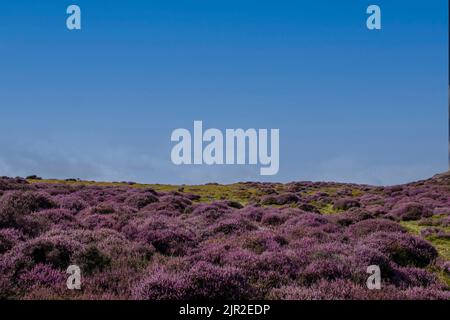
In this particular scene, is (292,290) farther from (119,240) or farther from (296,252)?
(119,240)

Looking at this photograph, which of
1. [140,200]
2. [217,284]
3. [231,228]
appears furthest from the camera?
[140,200]

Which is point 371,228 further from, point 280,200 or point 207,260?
point 280,200

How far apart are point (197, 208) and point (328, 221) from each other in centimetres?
847

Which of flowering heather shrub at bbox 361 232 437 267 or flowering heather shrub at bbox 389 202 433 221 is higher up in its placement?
flowering heather shrub at bbox 389 202 433 221

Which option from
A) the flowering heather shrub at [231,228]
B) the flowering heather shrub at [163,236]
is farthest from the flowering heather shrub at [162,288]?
the flowering heather shrub at [231,228]

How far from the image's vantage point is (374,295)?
26.8 ft

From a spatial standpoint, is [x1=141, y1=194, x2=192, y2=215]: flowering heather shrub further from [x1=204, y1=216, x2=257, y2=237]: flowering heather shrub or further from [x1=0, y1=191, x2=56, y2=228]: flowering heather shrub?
[x1=204, y1=216, x2=257, y2=237]: flowering heather shrub

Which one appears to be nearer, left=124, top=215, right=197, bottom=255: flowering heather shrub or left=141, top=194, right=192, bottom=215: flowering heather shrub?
left=124, top=215, right=197, bottom=255: flowering heather shrub

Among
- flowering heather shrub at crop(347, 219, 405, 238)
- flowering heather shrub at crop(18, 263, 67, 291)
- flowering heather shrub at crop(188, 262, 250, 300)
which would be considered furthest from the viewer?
flowering heather shrub at crop(347, 219, 405, 238)

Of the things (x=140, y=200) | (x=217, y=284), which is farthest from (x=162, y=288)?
(x=140, y=200)

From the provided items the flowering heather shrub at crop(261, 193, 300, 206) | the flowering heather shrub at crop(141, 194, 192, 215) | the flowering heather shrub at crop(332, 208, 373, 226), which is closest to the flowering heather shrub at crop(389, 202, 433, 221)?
the flowering heather shrub at crop(332, 208, 373, 226)

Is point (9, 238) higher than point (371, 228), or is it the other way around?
point (9, 238)

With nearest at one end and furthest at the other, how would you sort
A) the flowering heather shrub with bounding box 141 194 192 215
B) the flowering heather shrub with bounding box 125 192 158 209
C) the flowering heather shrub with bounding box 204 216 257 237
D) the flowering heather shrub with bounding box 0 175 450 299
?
the flowering heather shrub with bounding box 0 175 450 299, the flowering heather shrub with bounding box 204 216 257 237, the flowering heather shrub with bounding box 141 194 192 215, the flowering heather shrub with bounding box 125 192 158 209
